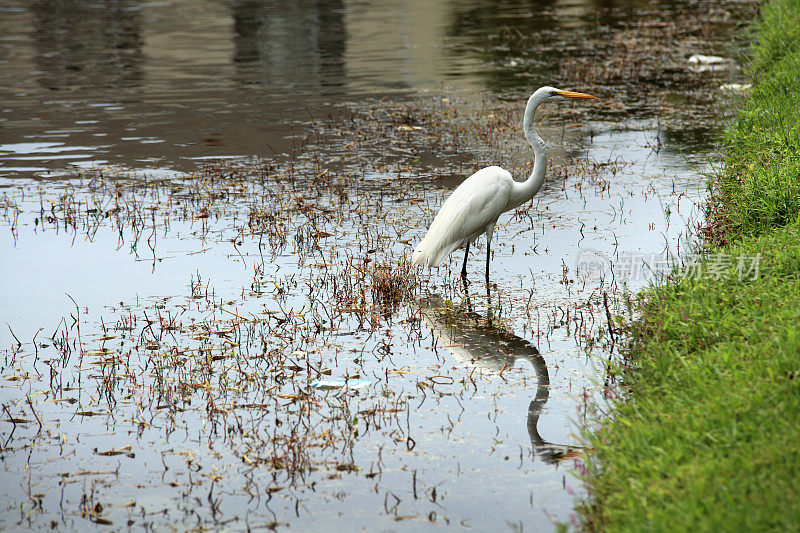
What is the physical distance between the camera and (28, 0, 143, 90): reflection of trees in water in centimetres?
1633

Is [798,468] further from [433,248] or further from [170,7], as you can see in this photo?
[170,7]

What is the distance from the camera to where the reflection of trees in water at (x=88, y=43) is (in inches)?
643

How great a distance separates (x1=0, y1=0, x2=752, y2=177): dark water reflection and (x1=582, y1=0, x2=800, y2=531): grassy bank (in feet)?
20.9

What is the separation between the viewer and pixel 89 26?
24250 millimetres

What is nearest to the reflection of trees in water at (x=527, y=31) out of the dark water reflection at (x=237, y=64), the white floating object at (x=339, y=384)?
the dark water reflection at (x=237, y=64)

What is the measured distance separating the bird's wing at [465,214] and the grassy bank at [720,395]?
158cm

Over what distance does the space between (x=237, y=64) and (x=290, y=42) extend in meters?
2.98

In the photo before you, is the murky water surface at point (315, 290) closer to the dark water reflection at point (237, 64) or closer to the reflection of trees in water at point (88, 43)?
the dark water reflection at point (237, 64)

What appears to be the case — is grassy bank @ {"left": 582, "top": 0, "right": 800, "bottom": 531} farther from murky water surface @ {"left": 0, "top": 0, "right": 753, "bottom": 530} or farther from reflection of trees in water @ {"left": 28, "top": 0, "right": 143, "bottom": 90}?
reflection of trees in water @ {"left": 28, "top": 0, "right": 143, "bottom": 90}
